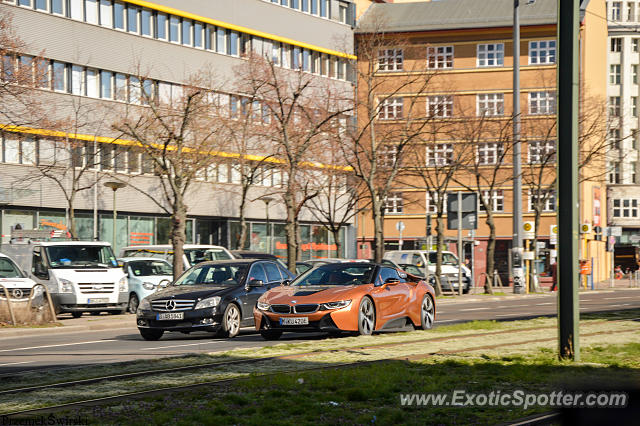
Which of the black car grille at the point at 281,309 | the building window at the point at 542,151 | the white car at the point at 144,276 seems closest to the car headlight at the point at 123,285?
the white car at the point at 144,276

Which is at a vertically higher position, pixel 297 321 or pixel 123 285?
pixel 297 321

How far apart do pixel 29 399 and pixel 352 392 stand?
9.70ft

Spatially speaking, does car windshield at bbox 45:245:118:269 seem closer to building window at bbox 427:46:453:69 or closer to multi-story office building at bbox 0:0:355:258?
multi-story office building at bbox 0:0:355:258

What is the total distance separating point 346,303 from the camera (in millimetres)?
17250

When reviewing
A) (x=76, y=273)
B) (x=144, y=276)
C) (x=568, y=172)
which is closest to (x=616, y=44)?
(x=144, y=276)

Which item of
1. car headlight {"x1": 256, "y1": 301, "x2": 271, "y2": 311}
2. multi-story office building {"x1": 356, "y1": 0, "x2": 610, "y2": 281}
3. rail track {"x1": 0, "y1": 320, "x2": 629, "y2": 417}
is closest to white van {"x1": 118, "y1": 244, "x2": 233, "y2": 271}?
car headlight {"x1": 256, "y1": 301, "x2": 271, "y2": 311}

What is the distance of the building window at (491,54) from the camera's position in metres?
71.4

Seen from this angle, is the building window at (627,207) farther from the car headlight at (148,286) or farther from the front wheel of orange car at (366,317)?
the front wheel of orange car at (366,317)

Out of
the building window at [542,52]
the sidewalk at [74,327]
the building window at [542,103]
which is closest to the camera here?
the sidewalk at [74,327]

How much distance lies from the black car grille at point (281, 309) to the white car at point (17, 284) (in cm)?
861

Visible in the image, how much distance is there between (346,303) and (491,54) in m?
56.9

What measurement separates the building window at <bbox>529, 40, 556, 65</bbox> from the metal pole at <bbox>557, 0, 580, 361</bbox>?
60284 millimetres

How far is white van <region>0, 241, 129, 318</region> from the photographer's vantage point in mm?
27016

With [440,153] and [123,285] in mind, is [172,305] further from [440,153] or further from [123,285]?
[440,153]
